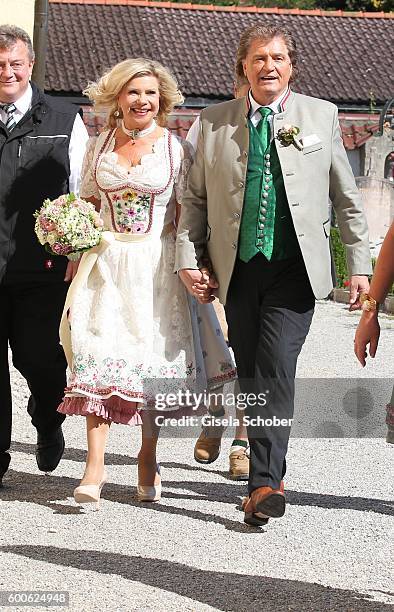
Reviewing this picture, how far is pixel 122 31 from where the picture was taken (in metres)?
39.6

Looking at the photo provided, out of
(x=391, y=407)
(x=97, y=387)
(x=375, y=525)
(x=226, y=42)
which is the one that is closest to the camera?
(x=391, y=407)

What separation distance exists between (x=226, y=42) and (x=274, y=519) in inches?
1364

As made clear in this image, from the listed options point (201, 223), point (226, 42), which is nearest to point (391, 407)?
point (201, 223)

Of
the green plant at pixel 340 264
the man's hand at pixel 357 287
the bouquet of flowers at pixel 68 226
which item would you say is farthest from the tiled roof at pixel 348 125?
the man's hand at pixel 357 287

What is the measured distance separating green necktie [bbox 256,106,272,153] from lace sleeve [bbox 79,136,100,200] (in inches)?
37.5

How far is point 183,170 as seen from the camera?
21.4 ft

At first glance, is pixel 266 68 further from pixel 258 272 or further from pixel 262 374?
pixel 262 374

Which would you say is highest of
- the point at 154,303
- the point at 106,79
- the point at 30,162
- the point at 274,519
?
the point at 106,79

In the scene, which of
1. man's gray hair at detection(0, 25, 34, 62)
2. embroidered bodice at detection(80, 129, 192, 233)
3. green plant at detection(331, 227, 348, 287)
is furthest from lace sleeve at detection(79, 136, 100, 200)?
green plant at detection(331, 227, 348, 287)

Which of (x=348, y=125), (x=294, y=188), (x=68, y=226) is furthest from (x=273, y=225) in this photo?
(x=348, y=125)

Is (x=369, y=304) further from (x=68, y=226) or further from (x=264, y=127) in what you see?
(x=68, y=226)

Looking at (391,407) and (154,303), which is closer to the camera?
(391,407)

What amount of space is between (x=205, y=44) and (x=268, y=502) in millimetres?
34702

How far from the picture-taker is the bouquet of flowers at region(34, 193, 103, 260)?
619 cm
